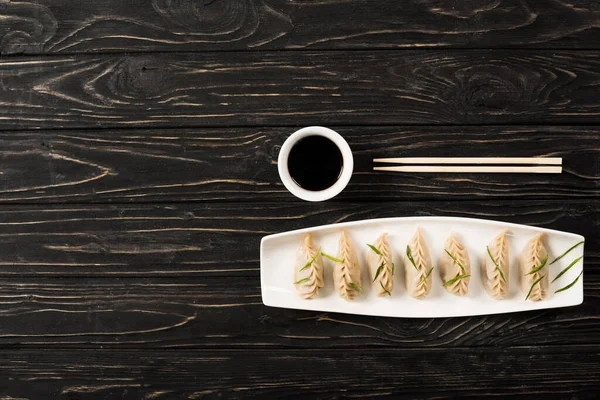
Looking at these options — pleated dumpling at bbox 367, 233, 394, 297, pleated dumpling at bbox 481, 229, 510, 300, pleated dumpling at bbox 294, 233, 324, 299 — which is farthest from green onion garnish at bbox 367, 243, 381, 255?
pleated dumpling at bbox 481, 229, 510, 300

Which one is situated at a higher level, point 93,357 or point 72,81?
point 72,81

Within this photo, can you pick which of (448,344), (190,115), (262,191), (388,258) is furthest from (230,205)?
(448,344)

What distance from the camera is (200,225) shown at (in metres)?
1.17

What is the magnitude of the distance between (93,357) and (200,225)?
0.38 meters

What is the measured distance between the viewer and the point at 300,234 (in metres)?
1.13

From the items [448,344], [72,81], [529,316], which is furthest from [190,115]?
[529,316]

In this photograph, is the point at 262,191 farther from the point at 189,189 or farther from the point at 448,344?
the point at 448,344

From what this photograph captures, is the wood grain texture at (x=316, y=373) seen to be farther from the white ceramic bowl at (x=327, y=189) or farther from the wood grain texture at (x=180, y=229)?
the white ceramic bowl at (x=327, y=189)

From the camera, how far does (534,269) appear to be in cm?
110

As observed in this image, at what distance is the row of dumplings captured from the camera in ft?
3.64

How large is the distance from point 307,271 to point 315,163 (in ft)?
0.75

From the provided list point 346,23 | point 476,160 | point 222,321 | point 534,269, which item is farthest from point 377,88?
point 222,321

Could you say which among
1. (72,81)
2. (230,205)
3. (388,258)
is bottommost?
(388,258)

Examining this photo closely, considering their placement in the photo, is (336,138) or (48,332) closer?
(336,138)
